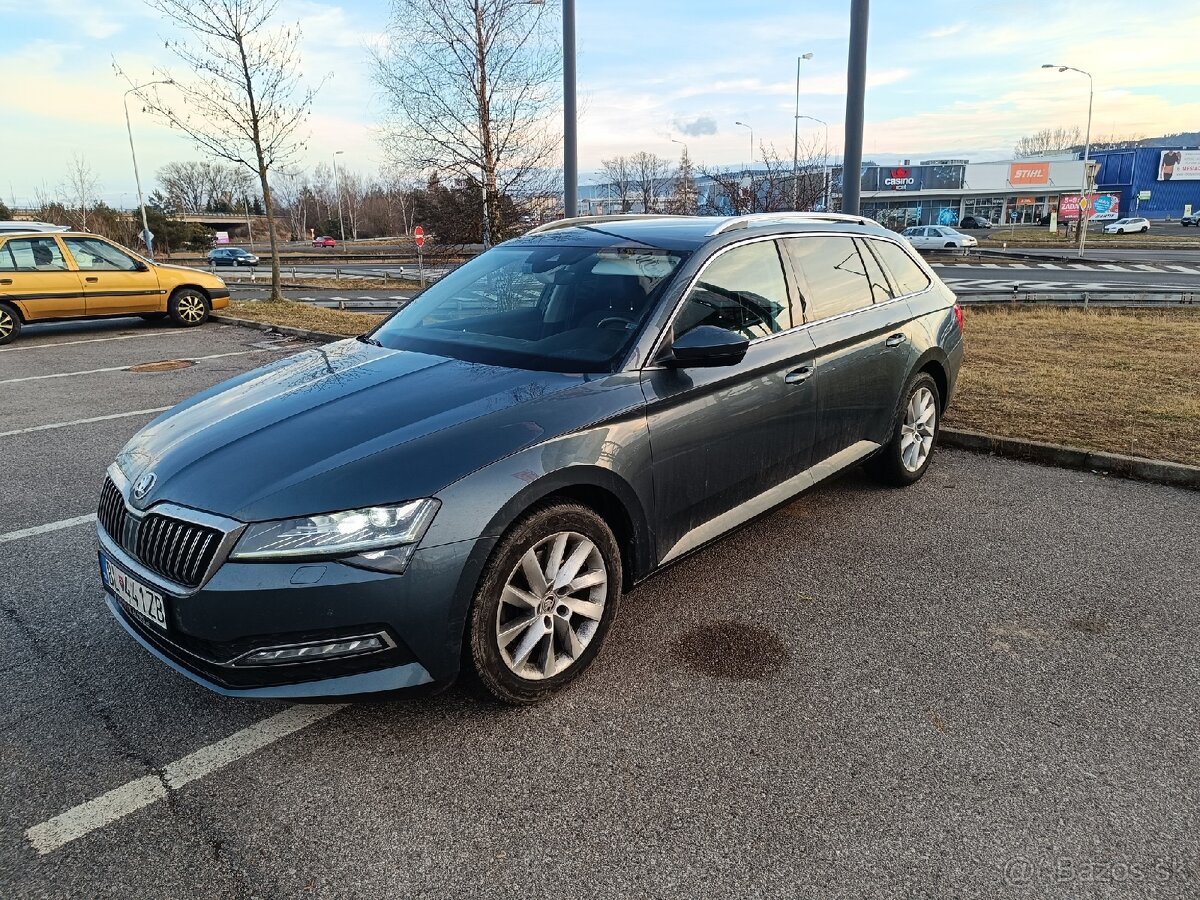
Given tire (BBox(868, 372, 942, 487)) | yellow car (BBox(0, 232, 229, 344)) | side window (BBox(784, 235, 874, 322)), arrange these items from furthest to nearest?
1. yellow car (BBox(0, 232, 229, 344))
2. tire (BBox(868, 372, 942, 487))
3. side window (BBox(784, 235, 874, 322))

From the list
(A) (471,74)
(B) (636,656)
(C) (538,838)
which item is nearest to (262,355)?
(A) (471,74)

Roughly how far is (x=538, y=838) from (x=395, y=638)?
0.74 metres

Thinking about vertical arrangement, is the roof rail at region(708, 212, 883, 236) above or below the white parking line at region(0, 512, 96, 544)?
above

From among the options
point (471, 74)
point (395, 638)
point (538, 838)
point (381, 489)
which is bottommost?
point (538, 838)

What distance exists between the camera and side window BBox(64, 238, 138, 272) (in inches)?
521

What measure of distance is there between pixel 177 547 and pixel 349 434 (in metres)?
0.66

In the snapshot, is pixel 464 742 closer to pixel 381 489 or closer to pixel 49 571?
pixel 381 489

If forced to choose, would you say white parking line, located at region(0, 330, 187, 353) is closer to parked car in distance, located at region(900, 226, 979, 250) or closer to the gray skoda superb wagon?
the gray skoda superb wagon

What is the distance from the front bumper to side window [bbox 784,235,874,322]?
257 cm

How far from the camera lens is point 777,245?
423 centimetres

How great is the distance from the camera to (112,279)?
13453 millimetres

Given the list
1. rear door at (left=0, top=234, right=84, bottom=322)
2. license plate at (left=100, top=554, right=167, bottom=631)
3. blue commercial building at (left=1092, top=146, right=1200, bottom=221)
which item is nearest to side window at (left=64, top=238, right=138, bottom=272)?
rear door at (left=0, top=234, right=84, bottom=322)

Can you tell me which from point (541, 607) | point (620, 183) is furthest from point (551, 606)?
point (620, 183)

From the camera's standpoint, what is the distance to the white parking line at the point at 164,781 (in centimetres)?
241
